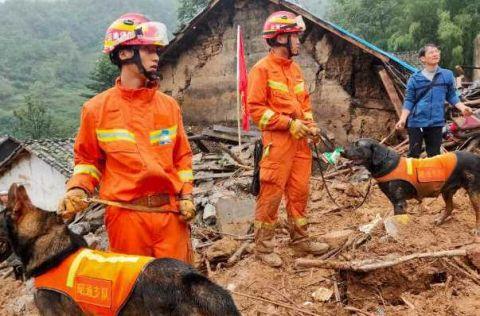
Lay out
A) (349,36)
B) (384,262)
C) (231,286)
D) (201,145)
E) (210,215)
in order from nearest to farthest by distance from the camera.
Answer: (384,262), (231,286), (210,215), (349,36), (201,145)

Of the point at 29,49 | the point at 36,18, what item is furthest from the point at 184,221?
the point at 36,18

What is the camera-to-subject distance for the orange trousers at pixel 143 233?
10.1 ft

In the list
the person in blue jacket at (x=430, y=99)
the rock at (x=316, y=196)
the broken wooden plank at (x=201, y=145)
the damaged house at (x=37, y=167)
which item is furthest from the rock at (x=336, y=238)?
the damaged house at (x=37, y=167)

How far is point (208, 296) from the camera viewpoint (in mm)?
2588

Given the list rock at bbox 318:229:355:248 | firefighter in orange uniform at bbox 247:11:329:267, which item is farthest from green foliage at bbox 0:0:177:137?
firefighter in orange uniform at bbox 247:11:329:267

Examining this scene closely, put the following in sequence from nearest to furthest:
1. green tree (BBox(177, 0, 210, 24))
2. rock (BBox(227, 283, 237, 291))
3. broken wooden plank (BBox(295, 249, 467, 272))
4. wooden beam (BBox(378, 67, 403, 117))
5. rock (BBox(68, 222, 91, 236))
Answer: broken wooden plank (BBox(295, 249, 467, 272))
rock (BBox(227, 283, 237, 291))
rock (BBox(68, 222, 91, 236))
wooden beam (BBox(378, 67, 403, 117))
green tree (BBox(177, 0, 210, 24))

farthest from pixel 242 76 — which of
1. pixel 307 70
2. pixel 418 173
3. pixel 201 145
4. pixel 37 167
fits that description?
pixel 37 167

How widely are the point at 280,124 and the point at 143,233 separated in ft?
6.99

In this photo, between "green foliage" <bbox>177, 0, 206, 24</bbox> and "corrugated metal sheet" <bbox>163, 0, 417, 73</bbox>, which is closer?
"corrugated metal sheet" <bbox>163, 0, 417, 73</bbox>

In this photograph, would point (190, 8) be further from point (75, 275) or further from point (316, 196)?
point (75, 275)

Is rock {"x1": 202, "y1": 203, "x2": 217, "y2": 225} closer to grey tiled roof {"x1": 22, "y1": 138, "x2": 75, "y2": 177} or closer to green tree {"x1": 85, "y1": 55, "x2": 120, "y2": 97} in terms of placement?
grey tiled roof {"x1": 22, "y1": 138, "x2": 75, "y2": 177}

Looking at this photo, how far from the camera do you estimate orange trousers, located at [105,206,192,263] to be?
3.07m

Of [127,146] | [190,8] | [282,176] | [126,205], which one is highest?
[190,8]

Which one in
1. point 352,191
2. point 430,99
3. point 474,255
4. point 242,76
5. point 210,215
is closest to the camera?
point 474,255
